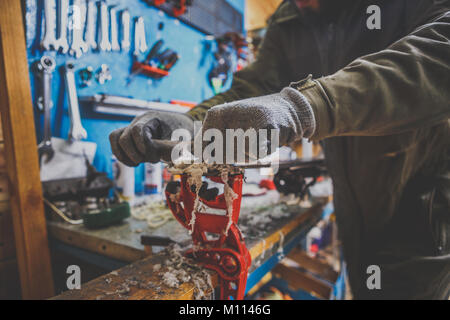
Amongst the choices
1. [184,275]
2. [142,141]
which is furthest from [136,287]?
[142,141]

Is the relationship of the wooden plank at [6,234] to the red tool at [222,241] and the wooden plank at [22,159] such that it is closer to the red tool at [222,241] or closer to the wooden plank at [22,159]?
the wooden plank at [22,159]

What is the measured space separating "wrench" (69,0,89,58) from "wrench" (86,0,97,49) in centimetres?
2

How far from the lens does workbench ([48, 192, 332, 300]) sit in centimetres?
53

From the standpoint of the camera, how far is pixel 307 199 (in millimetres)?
1268

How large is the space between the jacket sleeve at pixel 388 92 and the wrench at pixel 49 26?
678 millimetres

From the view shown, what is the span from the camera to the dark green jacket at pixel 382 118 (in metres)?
0.44

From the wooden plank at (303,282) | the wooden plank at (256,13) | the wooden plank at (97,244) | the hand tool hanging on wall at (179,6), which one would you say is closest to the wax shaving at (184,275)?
the wooden plank at (97,244)

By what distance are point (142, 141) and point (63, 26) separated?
40 centimetres

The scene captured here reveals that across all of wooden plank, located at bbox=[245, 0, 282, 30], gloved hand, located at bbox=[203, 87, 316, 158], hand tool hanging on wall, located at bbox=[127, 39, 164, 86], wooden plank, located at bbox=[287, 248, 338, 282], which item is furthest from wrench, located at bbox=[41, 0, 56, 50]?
wooden plank, located at bbox=[245, 0, 282, 30]

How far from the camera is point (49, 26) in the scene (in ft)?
2.24

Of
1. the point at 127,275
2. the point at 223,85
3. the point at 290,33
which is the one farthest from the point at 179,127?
the point at 223,85

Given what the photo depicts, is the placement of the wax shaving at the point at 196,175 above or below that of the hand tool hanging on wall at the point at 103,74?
below
